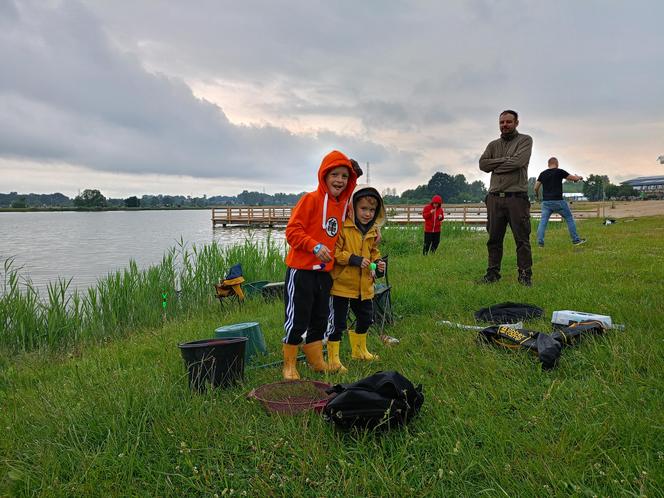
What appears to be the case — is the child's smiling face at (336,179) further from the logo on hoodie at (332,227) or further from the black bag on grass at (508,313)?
the black bag on grass at (508,313)

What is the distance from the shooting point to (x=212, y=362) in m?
3.21

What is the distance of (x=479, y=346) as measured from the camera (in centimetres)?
371

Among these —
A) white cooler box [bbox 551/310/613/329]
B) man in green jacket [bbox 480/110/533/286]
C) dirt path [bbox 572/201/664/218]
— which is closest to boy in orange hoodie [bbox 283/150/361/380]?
white cooler box [bbox 551/310/613/329]

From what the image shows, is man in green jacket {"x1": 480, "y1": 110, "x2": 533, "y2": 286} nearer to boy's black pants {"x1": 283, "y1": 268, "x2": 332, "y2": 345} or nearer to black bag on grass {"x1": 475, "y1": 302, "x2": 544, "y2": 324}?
black bag on grass {"x1": 475, "y1": 302, "x2": 544, "y2": 324}

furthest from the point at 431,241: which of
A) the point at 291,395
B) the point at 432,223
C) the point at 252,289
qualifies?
the point at 291,395

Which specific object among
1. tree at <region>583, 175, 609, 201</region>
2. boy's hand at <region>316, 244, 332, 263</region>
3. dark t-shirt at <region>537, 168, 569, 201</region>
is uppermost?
tree at <region>583, 175, 609, 201</region>

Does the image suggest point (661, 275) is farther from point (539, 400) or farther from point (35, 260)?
point (35, 260)

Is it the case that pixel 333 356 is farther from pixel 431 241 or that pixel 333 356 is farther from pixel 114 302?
pixel 431 241

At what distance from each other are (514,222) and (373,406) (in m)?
4.40

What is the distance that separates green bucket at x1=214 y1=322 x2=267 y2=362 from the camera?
4.10 meters

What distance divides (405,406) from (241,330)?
1.99 metres

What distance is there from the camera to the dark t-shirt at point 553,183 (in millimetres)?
9852

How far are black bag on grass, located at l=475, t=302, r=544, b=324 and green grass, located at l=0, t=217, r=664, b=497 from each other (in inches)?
17.7


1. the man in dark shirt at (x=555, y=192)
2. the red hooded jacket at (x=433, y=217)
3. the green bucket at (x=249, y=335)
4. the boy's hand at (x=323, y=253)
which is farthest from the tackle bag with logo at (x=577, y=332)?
the red hooded jacket at (x=433, y=217)
